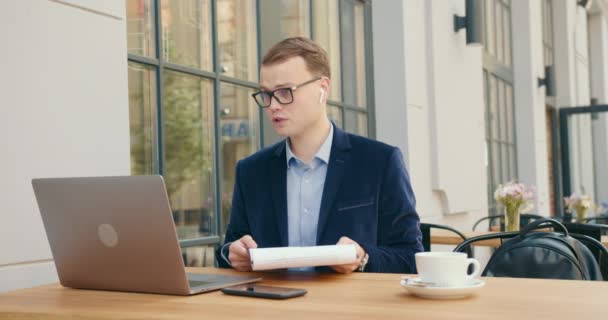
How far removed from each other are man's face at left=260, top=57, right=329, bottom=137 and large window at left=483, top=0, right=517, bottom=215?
244 inches

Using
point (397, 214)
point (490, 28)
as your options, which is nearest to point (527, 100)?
point (490, 28)

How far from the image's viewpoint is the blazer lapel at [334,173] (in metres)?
2.26

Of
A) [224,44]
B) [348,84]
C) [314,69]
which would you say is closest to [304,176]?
[314,69]

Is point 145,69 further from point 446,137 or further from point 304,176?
point 446,137

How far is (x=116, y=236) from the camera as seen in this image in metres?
1.73

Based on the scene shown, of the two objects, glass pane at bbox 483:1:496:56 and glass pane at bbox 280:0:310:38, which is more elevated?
glass pane at bbox 483:1:496:56

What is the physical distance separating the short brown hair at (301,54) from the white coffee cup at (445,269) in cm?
85

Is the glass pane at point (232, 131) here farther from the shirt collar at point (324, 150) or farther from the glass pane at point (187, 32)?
the shirt collar at point (324, 150)

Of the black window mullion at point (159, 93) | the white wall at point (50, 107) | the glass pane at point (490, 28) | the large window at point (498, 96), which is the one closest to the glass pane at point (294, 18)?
the black window mullion at point (159, 93)

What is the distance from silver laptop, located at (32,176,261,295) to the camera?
1.65 metres

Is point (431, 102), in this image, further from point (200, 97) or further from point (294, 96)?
point (294, 96)

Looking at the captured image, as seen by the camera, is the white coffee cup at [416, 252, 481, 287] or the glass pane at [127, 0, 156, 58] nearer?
the white coffee cup at [416, 252, 481, 287]

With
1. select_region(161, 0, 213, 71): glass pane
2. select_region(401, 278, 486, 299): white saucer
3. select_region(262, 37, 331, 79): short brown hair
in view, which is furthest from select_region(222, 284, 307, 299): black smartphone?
select_region(161, 0, 213, 71): glass pane

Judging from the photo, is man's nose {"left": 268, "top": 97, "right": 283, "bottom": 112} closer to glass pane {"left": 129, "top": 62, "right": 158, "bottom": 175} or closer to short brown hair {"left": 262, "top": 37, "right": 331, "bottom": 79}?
short brown hair {"left": 262, "top": 37, "right": 331, "bottom": 79}
